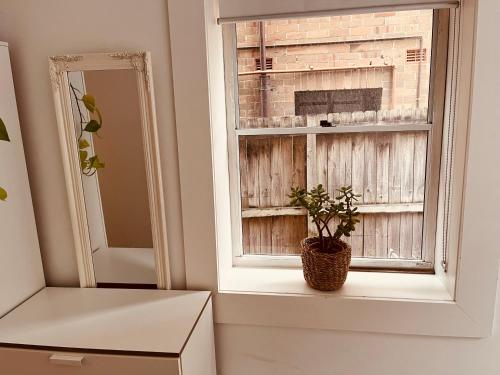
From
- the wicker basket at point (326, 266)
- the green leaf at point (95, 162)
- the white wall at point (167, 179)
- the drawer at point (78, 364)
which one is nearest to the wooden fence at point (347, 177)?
the wicker basket at point (326, 266)

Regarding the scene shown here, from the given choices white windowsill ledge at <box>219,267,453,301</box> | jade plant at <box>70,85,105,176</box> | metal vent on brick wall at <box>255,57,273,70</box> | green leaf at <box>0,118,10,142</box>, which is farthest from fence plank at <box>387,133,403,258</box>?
green leaf at <box>0,118,10,142</box>

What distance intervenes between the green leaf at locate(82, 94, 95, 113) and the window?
0.53 m

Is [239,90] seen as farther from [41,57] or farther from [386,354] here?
[386,354]

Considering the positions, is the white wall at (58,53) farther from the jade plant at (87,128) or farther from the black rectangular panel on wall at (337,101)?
the black rectangular panel on wall at (337,101)

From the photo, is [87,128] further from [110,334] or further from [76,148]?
[110,334]

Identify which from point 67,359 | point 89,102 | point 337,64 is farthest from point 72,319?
point 337,64

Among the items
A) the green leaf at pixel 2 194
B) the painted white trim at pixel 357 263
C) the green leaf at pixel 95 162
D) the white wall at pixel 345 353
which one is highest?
the green leaf at pixel 95 162

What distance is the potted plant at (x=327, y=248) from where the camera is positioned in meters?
1.44

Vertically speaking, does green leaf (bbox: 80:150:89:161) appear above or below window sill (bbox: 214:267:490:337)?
above

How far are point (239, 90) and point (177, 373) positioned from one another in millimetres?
1082

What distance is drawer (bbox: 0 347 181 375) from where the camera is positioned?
1115 mm

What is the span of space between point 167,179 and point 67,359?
667mm

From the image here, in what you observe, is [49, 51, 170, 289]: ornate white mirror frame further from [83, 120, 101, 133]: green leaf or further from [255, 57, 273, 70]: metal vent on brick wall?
[255, 57, 273, 70]: metal vent on brick wall

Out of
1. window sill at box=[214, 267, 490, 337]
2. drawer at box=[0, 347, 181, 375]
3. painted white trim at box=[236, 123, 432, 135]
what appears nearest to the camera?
drawer at box=[0, 347, 181, 375]
